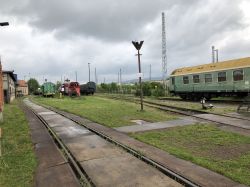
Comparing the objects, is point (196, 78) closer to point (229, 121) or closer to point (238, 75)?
point (238, 75)

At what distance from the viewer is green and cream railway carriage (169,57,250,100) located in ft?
86.6

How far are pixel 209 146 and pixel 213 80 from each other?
20.4 metres

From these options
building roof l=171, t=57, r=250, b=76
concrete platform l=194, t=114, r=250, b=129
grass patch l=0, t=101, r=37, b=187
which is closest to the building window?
building roof l=171, t=57, r=250, b=76

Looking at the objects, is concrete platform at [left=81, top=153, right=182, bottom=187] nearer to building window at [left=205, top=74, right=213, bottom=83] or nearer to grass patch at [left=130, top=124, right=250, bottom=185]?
grass patch at [left=130, top=124, right=250, bottom=185]

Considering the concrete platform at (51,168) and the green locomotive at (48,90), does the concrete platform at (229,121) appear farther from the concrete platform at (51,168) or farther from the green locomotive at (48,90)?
the green locomotive at (48,90)

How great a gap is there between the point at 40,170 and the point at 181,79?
93.3 ft

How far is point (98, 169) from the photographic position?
8.20 metres

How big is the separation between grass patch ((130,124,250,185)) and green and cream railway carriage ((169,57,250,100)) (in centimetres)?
1342

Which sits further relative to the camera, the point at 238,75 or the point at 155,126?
the point at 238,75

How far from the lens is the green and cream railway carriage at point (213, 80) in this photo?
26391 millimetres

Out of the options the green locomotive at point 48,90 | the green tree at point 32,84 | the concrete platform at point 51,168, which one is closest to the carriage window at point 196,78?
the concrete platform at point 51,168

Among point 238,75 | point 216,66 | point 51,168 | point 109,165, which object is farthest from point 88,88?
point 109,165

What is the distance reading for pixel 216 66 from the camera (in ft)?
97.1

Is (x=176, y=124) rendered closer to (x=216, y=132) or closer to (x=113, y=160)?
(x=216, y=132)
